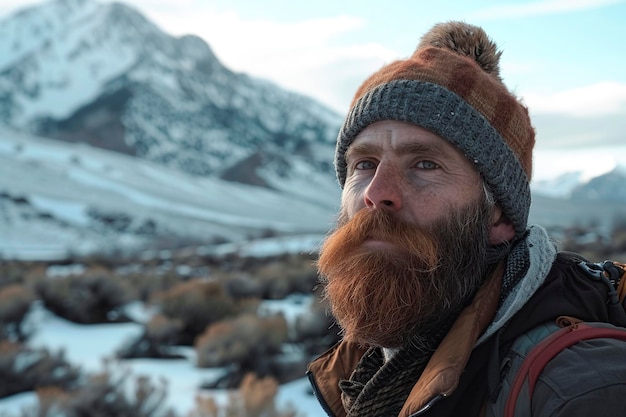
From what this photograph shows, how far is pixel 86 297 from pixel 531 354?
9265mm

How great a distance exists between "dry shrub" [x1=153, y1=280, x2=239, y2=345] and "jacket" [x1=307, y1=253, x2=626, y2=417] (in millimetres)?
7350

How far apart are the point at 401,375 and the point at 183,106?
81732mm

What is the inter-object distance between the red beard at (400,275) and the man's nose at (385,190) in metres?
0.02

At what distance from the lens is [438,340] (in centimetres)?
148

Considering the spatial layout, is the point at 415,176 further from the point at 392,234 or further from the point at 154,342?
the point at 154,342

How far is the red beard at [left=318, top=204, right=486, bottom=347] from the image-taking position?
147 centimetres

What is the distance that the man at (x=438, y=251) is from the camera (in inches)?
51.7

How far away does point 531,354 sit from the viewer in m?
1.16

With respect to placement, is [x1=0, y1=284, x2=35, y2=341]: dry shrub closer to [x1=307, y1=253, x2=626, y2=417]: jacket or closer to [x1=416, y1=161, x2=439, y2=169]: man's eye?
[x1=416, y1=161, x2=439, y2=169]: man's eye

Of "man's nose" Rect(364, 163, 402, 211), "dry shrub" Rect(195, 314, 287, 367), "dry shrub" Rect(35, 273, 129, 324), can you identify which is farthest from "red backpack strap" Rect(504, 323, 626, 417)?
"dry shrub" Rect(35, 273, 129, 324)

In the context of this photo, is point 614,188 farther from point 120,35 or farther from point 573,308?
point 573,308

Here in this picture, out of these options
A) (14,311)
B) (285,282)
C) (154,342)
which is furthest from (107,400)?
(285,282)

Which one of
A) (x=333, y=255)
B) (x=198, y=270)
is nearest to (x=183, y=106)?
(x=198, y=270)

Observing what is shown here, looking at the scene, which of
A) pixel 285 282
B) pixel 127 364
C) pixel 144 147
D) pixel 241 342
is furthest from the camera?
pixel 144 147
